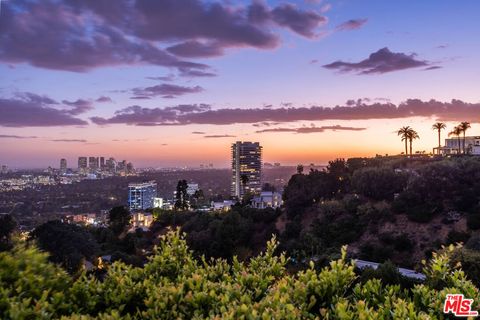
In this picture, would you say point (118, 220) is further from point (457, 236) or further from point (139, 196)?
point (139, 196)

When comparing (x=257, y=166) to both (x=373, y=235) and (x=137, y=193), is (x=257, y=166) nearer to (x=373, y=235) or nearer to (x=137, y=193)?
(x=137, y=193)

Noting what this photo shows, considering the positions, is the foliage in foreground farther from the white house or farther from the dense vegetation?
the white house

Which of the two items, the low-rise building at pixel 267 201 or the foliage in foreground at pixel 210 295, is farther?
the low-rise building at pixel 267 201

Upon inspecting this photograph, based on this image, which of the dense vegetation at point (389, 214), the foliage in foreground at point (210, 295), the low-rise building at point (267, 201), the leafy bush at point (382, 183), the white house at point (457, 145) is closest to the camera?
the foliage in foreground at point (210, 295)

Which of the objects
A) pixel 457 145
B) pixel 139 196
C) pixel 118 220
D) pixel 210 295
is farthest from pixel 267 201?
pixel 210 295

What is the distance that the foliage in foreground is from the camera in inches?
142

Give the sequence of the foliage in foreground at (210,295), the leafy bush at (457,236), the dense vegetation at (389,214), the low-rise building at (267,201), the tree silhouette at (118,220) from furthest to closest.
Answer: the low-rise building at (267,201), the tree silhouette at (118,220), the dense vegetation at (389,214), the leafy bush at (457,236), the foliage in foreground at (210,295)

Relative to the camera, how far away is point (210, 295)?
162 inches

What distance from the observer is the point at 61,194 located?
113 m

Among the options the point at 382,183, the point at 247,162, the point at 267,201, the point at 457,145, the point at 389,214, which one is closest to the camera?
the point at 389,214

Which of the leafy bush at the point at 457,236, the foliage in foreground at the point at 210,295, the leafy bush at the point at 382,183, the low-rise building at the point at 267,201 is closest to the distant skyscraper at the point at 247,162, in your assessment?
the low-rise building at the point at 267,201

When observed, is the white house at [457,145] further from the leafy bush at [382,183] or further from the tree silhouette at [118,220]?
the tree silhouette at [118,220]

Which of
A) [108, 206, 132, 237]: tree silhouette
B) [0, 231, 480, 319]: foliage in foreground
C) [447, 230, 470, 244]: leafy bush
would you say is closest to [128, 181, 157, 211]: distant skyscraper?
[108, 206, 132, 237]: tree silhouette

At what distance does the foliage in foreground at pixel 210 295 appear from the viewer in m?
3.60
